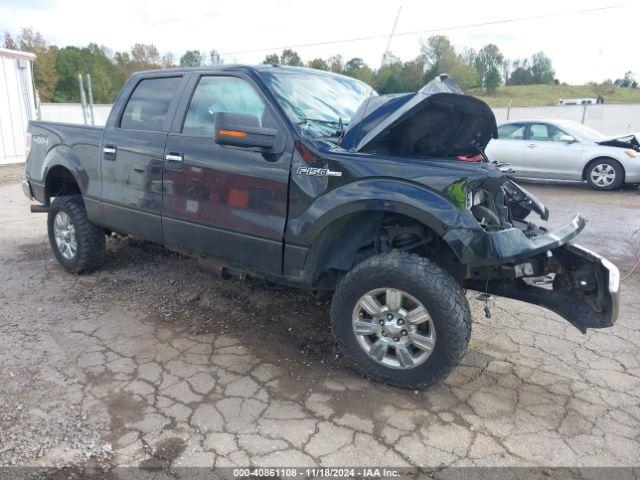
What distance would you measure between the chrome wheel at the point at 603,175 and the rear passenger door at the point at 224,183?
9431 millimetres

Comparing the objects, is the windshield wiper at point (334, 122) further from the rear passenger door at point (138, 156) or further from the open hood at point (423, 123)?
the rear passenger door at point (138, 156)

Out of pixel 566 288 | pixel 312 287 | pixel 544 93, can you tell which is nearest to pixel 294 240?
pixel 312 287

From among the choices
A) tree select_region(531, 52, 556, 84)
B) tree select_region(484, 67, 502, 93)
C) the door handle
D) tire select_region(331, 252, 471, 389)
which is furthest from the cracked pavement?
tree select_region(531, 52, 556, 84)

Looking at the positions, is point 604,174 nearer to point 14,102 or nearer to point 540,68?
point 14,102

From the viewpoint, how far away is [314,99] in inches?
157

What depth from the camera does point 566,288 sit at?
331 centimetres

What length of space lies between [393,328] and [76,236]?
11.4 feet

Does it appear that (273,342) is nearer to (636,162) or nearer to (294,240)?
(294,240)

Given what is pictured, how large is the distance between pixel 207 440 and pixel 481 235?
6.16 ft

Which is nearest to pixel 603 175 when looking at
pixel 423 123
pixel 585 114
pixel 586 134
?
pixel 586 134

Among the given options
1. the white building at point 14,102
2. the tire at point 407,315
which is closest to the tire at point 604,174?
the tire at point 407,315

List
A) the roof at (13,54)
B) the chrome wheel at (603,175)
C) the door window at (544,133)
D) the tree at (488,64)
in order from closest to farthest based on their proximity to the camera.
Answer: the chrome wheel at (603,175) < the door window at (544,133) < the roof at (13,54) < the tree at (488,64)

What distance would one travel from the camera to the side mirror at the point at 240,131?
3.29 m

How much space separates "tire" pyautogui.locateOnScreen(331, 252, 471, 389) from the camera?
3.04 m
